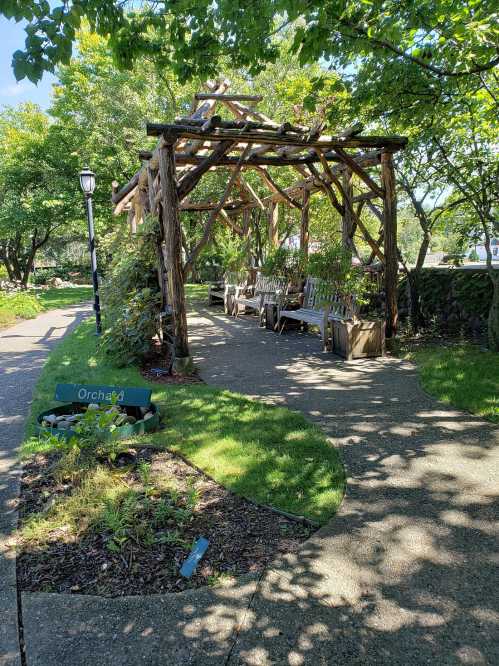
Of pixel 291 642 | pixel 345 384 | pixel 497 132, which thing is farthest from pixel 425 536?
pixel 497 132

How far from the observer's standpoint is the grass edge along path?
10.4 ft

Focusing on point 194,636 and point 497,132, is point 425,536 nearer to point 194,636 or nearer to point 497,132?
point 194,636

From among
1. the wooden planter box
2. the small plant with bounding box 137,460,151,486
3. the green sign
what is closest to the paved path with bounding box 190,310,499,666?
the small plant with bounding box 137,460,151,486

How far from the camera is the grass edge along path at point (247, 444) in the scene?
3.16 m

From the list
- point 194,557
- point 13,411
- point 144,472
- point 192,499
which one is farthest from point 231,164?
point 194,557

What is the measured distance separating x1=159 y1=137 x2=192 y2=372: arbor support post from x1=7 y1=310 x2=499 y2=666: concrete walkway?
3.41 metres

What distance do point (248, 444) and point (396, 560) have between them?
1.72 meters

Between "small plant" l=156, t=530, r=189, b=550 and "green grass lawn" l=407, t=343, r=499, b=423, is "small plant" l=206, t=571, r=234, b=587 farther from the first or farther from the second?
"green grass lawn" l=407, t=343, r=499, b=423

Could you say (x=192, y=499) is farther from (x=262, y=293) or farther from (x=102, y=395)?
(x=262, y=293)

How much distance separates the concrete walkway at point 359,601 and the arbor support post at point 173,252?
3408 mm

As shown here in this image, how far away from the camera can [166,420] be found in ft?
15.3

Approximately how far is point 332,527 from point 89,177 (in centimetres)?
899

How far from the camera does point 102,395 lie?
441cm

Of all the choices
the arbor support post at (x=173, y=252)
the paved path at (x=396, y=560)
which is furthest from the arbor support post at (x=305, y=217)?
A: the paved path at (x=396, y=560)
